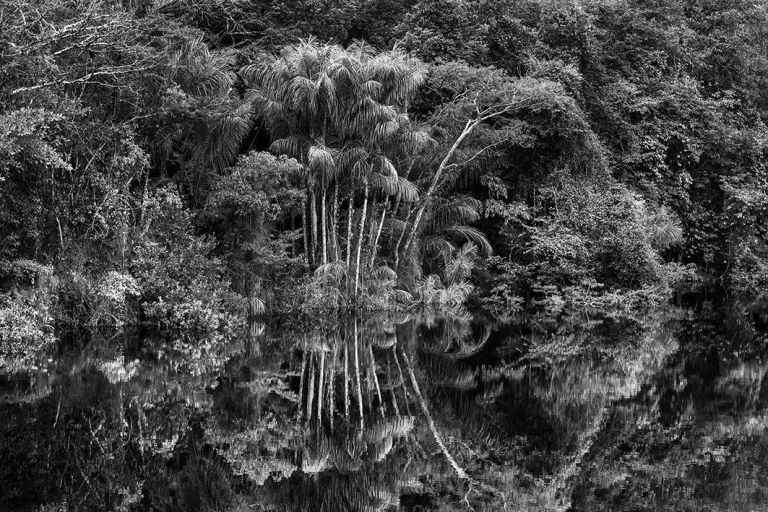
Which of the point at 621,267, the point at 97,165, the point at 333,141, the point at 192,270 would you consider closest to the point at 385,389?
the point at 192,270

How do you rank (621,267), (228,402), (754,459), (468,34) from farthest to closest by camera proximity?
(468,34) < (621,267) < (228,402) < (754,459)

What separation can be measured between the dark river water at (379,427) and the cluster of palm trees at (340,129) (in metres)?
5.70

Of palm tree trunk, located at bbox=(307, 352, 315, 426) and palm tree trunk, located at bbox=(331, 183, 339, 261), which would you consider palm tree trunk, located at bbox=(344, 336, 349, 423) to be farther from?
palm tree trunk, located at bbox=(331, 183, 339, 261)

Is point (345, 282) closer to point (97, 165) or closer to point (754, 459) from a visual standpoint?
point (97, 165)

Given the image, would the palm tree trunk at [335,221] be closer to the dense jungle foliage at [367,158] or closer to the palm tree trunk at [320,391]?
the dense jungle foliage at [367,158]

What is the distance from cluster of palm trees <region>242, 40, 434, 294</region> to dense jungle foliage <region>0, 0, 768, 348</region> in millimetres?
75

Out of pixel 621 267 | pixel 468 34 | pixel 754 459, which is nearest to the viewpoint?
pixel 754 459

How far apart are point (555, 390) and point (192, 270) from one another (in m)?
8.84

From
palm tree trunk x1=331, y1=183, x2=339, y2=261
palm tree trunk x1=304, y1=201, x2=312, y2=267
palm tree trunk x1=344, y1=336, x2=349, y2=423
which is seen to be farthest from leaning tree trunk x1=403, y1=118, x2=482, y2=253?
palm tree trunk x1=344, y1=336, x2=349, y2=423

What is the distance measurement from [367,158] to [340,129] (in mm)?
1023

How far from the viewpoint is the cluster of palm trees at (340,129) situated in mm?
19891

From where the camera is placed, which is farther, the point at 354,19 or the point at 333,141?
the point at 354,19

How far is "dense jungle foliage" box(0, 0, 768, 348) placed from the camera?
15.7 metres

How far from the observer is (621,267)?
913 inches
